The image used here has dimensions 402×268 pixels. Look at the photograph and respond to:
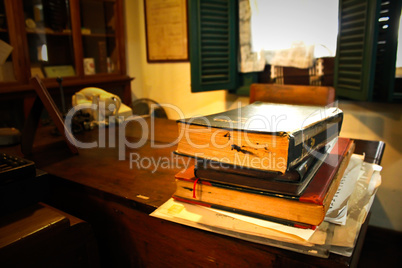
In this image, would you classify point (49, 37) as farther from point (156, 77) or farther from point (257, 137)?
point (257, 137)

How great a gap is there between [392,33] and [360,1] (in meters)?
0.30

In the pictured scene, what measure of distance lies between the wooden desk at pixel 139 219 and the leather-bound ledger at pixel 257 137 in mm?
161

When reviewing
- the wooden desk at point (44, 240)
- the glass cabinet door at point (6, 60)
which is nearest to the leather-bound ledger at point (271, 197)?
the wooden desk at point (44, 240)

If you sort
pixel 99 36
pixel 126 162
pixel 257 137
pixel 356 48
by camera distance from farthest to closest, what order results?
pixel 99 36, pixel 356 48, pixel 126 162, pixel 257 137

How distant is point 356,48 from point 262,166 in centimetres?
145

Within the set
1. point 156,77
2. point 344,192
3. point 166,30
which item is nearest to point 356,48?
point 344,192

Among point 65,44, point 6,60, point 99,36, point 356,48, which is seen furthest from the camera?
point 99,36

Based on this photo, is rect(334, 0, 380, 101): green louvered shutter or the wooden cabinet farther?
the wooden cabinet

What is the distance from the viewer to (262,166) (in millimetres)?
596

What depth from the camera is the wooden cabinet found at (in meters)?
2.34

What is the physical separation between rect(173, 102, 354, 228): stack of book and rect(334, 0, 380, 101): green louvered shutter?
107 centimetres

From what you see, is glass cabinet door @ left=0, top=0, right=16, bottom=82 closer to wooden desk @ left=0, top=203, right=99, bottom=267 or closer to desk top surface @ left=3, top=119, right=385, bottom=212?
desk top surface @ left=3, top=119, right=385, bottom=212

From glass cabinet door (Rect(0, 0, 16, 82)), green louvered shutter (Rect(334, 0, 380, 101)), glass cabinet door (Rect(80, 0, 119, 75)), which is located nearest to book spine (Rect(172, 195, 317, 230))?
green louvered shutter (Rect(334, 0, 380, 101))

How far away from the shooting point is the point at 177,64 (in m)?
3.10
